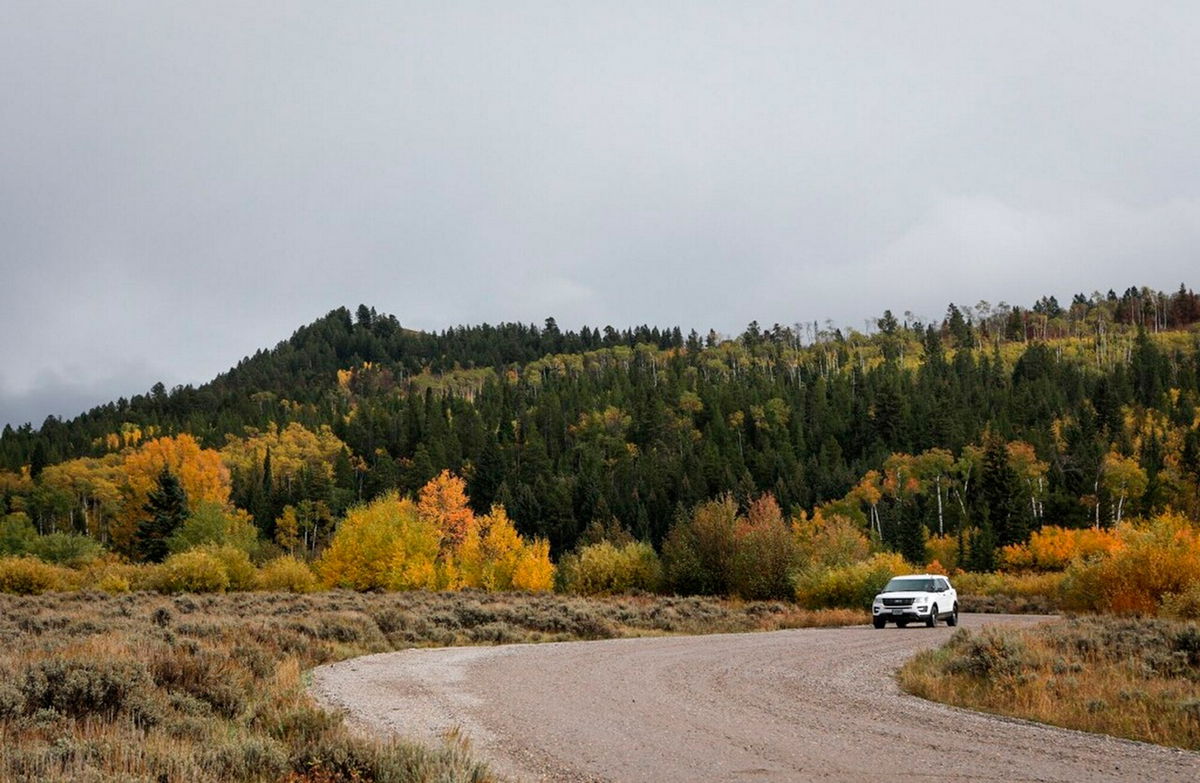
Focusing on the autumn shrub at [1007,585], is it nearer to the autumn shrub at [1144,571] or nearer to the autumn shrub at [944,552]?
the autumn shrub at [1144,571]

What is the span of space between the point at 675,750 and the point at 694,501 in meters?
114

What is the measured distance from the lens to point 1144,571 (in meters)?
27.5

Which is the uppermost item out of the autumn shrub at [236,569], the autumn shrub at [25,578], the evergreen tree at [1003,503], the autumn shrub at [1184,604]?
the autumn shrub at [1184,604]

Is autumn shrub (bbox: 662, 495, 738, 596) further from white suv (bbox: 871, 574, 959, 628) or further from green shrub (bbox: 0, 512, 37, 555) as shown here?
green shrub (bbox: 0, 512, 37, 555)

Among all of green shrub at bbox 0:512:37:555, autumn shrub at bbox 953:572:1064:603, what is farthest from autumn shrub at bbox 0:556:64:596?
autumn shrub at bbox 953:572:1064:603

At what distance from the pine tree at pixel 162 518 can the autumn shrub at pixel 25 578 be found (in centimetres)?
2608

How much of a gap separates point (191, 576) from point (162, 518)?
30472mm

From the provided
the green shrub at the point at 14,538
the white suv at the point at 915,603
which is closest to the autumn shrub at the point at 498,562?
the green shrub at the point at 14,538

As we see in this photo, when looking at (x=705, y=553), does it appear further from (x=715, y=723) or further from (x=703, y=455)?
(x=703, y=455)

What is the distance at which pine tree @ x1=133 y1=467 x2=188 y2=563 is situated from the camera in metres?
76.1

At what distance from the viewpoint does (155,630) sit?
22766 millimetres

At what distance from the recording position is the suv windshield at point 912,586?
33469mm

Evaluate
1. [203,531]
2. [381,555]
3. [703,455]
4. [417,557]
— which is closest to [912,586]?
[417,557]

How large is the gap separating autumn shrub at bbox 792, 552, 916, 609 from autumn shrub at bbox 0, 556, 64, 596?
39.1m
